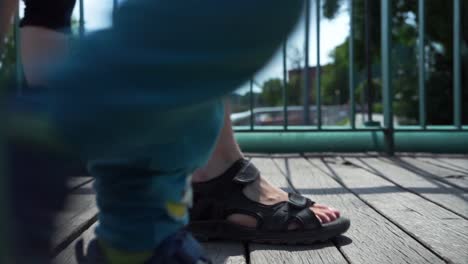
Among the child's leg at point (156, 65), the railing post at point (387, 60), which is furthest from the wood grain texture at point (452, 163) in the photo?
the child's leg at point (156, 65)

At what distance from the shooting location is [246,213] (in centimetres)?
110

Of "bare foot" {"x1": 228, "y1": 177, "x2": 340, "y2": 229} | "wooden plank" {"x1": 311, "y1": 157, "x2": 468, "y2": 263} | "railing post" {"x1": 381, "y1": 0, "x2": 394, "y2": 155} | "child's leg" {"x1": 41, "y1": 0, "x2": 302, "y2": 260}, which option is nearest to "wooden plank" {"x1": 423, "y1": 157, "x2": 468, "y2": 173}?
"railing post" {"x1": 381, "y1": 0, "x2": 394, "y2": 155}

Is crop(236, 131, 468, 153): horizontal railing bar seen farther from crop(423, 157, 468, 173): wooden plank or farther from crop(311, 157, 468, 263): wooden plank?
crop(311, 157, 468, 263): wooden plank

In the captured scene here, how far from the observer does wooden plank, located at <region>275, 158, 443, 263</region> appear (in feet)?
3.18

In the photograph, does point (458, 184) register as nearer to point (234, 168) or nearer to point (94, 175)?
point (234, 168)

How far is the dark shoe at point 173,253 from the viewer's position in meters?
0.59

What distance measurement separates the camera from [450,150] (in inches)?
111

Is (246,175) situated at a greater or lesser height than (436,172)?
greater

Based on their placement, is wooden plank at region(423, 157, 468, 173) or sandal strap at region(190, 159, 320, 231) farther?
wooden plank at region(423, 157, 468, 173)

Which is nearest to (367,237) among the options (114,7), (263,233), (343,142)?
(263,233)

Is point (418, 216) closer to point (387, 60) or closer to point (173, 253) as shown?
point (173, 253)

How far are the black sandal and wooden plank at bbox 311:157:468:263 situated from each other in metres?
0.19

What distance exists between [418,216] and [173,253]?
2.91 ft

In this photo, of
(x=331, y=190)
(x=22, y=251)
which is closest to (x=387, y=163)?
(x=331, y=190)
